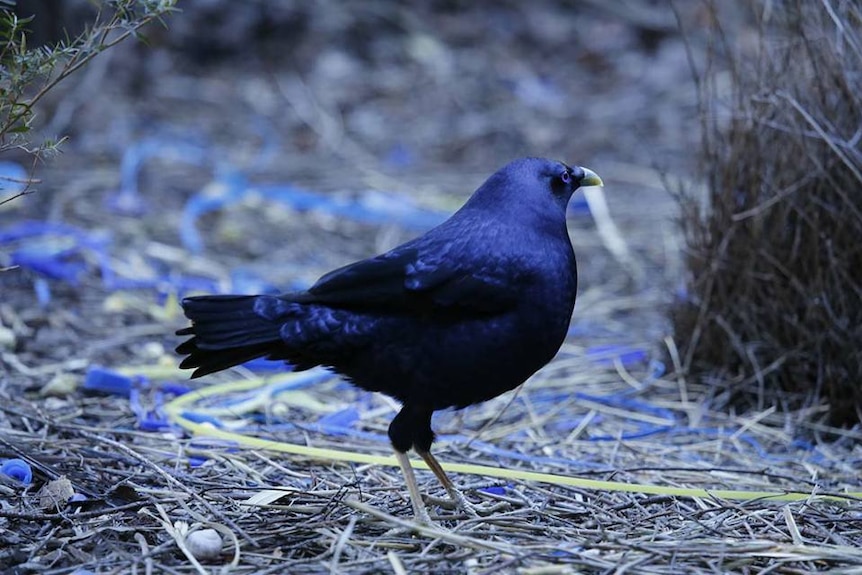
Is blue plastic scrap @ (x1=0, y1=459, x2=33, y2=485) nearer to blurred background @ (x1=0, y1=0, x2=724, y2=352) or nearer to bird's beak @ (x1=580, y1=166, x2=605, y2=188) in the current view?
bird's beak @ (x1=580, y1=166, x2=605, y2=188)

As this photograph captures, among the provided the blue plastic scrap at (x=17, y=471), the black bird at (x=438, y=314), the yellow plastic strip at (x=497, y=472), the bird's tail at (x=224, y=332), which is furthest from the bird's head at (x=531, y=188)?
the blue plastic scrap at (x=17, y=471)

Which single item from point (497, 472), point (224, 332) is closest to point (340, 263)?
point (497, 472)

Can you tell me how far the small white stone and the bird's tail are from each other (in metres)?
0.53

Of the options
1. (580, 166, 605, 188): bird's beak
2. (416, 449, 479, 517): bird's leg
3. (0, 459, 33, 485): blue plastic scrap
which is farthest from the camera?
(580, 166, 605, 188): bird's beak

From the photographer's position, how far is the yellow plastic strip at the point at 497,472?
2859mm

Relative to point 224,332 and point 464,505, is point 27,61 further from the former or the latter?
point 464,505

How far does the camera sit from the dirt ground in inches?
97.3

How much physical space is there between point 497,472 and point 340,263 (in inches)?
105

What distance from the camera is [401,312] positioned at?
266 cm

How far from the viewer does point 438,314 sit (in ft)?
8.64

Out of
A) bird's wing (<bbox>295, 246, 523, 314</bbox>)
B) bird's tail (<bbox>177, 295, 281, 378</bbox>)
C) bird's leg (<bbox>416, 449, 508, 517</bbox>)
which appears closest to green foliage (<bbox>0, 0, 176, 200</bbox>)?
bird's tail (<bbox>177, 295, 281, 378</bbox>)

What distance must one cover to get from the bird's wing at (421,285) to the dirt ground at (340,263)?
1.59 feet

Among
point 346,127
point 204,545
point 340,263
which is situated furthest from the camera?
point 346,127

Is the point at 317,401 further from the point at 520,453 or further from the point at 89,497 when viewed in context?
the point at 89,497
